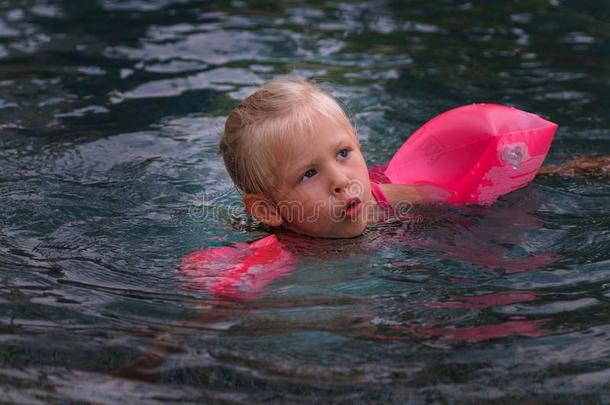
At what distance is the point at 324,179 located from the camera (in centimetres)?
354

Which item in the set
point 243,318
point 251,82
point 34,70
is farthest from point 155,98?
point 243,318

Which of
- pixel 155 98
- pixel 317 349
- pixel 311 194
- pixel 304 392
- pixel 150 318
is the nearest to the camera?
pixel 304 392

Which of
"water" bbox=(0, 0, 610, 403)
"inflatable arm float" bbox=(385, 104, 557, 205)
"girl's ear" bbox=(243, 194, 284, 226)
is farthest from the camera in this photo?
"inflatable arm float" bbox=(385, 104, 557, 205)

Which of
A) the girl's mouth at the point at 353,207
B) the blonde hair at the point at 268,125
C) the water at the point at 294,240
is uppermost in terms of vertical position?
the blonde hair at the point at 268,125

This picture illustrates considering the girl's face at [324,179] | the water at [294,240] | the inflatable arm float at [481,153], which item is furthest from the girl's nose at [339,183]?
the inflatable arm float at [481,153]

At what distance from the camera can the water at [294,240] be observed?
9.06ft

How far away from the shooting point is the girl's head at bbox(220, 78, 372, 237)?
11.6 ft

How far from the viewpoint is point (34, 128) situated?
18.4 ft

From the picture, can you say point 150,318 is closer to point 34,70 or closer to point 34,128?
point 34,128

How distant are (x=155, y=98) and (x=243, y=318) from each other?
3359mm

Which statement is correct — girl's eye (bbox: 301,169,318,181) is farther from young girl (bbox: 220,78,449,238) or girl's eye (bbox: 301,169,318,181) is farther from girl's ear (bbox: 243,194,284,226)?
girl's ear (bbox: 243,194,284,226)

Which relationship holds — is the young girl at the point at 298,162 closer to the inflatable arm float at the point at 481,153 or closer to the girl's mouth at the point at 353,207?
the girl's mouth at the point at 353,207

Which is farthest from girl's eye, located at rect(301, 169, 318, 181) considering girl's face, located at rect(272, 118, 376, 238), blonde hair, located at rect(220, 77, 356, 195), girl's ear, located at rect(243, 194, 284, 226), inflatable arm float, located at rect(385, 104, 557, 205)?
inflatable arm float, located at rect(385, 104, 557, 205)

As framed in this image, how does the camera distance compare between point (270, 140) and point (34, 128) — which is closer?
point (270, 140)
